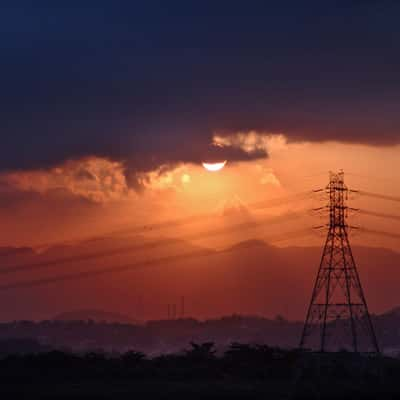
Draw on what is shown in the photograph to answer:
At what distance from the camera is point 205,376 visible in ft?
345

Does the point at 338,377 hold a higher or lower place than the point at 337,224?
lower

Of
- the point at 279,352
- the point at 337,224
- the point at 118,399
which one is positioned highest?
the point at 337,224

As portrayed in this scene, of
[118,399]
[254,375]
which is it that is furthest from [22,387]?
[254,375]

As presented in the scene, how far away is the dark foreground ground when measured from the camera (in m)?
89.8

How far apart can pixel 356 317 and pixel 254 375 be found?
26044 mm

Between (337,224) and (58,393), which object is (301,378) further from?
(58,393)

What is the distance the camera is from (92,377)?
10350cm

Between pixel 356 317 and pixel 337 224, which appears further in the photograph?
pixel 337 224

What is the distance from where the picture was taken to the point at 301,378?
9300cm

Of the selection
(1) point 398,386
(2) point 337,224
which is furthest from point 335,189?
(1) point 398,386

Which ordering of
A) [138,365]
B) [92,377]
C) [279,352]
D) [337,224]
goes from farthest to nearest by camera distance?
[279,352] → [138,365] → [92,377] → [337,224]

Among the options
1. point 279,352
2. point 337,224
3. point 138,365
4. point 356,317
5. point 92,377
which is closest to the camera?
point 356,317

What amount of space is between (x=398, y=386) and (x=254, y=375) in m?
20.3

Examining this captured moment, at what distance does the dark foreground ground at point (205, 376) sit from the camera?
8975 centimetres
